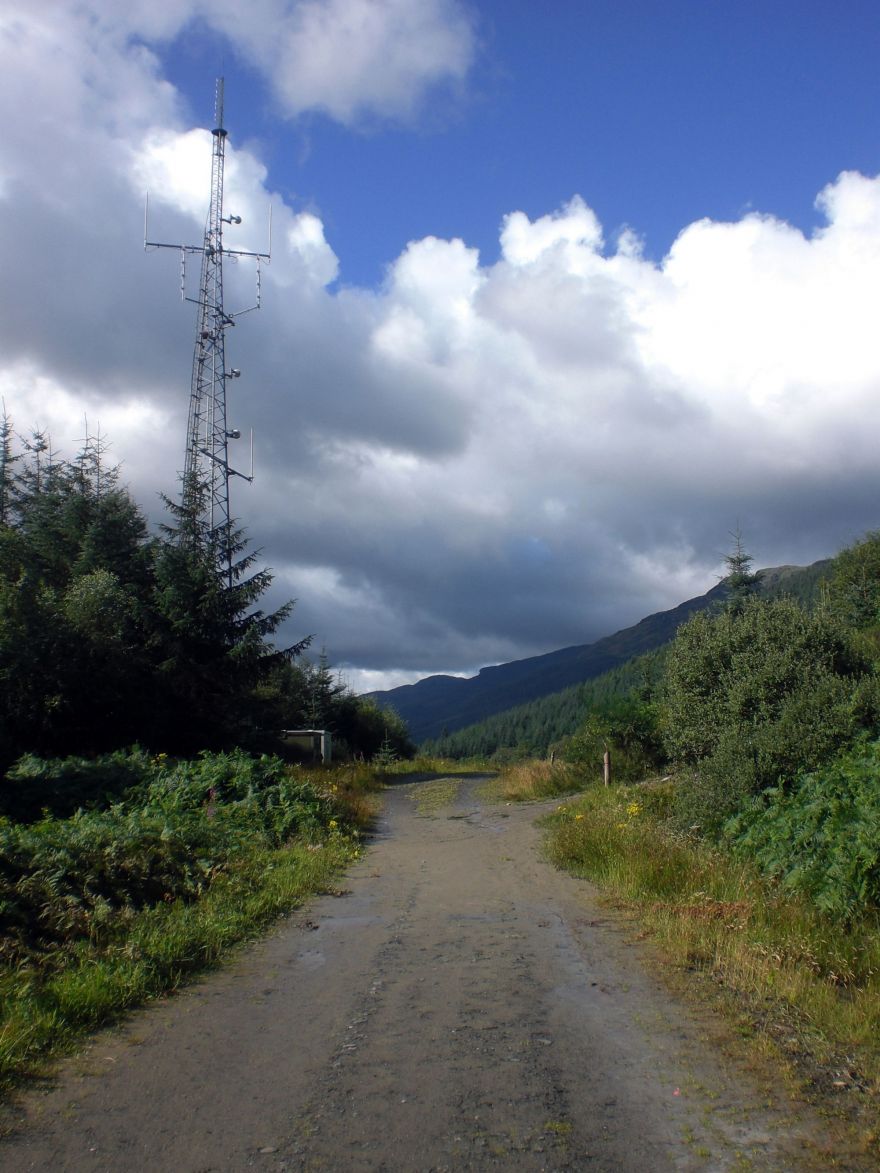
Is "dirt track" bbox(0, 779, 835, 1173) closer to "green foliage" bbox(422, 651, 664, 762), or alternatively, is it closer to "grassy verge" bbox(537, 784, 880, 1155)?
"grassy verge" bbox(537, 784, 880, 1155)

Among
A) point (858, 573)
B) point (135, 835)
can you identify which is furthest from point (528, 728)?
point (135, 835)

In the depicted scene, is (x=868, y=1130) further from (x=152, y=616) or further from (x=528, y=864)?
(x=152, y=616)

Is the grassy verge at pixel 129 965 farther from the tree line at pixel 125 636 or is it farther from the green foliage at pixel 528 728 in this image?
the green foliage at pixel 528 728

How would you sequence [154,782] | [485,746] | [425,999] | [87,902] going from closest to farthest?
[425,999]
[87,902]
[154,782]
[485,746]

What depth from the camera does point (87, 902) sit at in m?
8.16

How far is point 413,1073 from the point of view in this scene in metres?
4.84

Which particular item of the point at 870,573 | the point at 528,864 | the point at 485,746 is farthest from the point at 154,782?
the point at 485,746

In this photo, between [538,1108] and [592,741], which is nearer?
[538,1108]

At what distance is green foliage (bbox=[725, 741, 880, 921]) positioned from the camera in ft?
26.2

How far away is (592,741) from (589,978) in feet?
57.2

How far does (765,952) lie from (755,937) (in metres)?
0.50

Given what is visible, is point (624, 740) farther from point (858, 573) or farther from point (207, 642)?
point (858, 573)

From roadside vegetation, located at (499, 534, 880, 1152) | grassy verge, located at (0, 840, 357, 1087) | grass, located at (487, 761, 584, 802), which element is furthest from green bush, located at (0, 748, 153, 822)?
grass, located at (487, 761, 584, 802)

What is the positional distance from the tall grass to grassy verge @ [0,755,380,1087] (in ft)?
12.4
